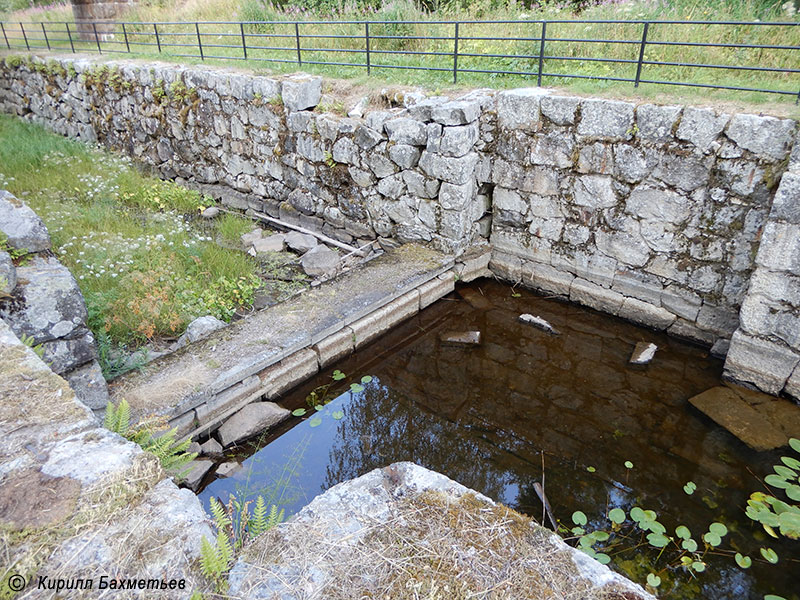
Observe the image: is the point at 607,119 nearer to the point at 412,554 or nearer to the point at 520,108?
the point at 520,108

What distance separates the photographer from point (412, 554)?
1.97 m

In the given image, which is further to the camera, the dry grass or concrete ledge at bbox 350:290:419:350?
concrete ledge at bbox 350:290:419:350

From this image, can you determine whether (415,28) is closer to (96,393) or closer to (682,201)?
(682,201)

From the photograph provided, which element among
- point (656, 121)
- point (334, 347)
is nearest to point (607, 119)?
point (656, 121)

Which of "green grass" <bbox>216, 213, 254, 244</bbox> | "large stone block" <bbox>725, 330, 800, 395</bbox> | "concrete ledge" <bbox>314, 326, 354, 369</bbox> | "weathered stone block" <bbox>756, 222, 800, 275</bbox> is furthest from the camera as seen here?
"green grass" <bbox>216, 213, 254, 244</bbox>

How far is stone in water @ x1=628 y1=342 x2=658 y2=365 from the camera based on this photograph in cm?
502

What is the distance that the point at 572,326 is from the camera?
5.64 m

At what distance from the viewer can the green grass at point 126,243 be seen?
5.11 meters

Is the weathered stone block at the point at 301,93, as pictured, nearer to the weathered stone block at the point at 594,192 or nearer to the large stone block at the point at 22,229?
the weathered stone block at the point at 594,192

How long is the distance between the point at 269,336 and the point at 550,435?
264 cm

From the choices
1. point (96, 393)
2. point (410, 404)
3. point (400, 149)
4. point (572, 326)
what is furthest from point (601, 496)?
point (400, 149)

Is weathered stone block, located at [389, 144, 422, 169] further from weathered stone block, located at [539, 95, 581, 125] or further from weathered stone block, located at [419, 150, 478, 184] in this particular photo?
weathered stone block, located at [539, 95, 581, 125]

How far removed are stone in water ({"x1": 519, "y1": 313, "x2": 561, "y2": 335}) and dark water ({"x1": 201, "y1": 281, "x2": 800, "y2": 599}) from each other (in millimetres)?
79

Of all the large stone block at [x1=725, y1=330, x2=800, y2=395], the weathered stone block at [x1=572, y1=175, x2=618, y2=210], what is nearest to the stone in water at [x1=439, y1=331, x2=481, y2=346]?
the weathered stone block at [x1=572, y1=175, x2=618, y2=210]
